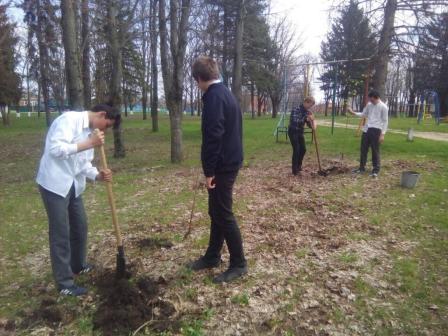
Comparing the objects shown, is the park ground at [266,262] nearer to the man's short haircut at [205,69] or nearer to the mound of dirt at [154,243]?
the mound of dirt at [154,243]

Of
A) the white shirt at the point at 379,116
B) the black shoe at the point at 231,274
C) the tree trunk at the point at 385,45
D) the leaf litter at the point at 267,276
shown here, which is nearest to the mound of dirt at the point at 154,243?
the leaf litter at the point at 267,276

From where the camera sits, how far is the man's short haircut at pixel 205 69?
143 inches

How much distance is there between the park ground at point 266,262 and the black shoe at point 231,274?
0.09 m

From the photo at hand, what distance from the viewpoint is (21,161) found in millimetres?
12969

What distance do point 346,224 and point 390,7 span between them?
33.8 feet

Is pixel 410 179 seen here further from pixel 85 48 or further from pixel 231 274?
pixel 85 48

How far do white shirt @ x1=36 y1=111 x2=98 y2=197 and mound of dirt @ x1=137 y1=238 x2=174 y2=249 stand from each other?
5.46 feet

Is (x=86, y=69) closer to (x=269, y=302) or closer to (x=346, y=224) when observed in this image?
(x=346, y=224)

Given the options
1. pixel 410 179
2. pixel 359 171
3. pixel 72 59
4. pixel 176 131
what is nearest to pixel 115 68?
pixel 72 59

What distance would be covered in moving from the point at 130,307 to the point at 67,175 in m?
1.34

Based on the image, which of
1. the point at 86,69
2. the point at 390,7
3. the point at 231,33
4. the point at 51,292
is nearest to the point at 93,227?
the point at 51,292

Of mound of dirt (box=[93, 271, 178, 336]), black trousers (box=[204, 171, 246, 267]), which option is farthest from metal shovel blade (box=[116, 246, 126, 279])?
black trousers (box=[204, 171, 246, 267])

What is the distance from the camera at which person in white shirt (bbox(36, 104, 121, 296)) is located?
332 centimetres

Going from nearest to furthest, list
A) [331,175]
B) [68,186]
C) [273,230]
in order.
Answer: [68,186] → [273,230] → [331,175]
